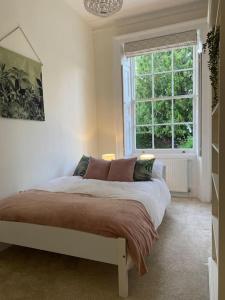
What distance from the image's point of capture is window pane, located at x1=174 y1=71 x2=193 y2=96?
12.9 feet

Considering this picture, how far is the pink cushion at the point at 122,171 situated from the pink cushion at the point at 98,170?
0.10 meters

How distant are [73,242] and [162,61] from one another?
10.9ft

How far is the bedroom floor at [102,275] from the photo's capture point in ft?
5.64

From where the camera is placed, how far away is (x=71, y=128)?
12.2 ft

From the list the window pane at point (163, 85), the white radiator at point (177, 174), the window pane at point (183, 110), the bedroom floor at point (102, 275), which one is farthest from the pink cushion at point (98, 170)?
the window pane at point (163, 85)

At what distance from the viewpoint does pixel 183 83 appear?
397cm

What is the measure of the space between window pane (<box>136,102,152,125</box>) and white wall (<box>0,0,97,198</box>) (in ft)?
2.56

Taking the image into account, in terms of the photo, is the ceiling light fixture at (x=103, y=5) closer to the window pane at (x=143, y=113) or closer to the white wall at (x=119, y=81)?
the white wall at (x=119, y=81)

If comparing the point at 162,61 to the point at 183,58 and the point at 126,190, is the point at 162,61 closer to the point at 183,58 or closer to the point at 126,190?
the point at 183,58

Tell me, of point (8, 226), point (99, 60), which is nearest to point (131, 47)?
point (99, 60)

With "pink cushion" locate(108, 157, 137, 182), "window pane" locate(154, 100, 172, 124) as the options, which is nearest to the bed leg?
"pink cushion" locate(108, 157, 137, 182)

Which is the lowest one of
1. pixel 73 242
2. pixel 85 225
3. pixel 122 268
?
pixel 122 268

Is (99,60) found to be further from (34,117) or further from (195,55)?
(34,117)

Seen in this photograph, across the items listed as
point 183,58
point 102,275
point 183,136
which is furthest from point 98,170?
point 183,58
